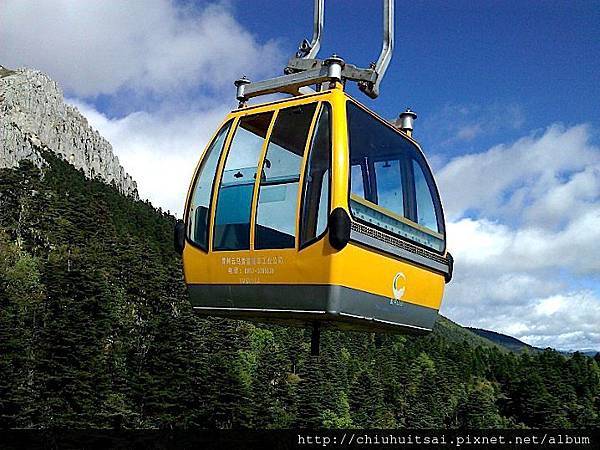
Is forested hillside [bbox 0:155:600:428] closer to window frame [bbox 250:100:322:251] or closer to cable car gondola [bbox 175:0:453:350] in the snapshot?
cable car gondola [bbox 175:0:453:350]

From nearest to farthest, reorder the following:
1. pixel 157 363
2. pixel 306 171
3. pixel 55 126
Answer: pixel 306 171 → pixel 157 363 → pixel 55 126

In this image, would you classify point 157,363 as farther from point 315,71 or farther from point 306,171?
point 306,171

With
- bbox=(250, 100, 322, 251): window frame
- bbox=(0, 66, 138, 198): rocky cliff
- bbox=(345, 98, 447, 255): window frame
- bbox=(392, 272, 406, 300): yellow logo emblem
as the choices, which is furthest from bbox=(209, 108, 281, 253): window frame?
bbox=(0, 66, 138, 198): rocky cliff

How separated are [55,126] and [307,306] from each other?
18391cm

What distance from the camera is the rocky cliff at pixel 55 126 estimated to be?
165 m

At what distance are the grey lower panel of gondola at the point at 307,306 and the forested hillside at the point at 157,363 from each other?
173 ft

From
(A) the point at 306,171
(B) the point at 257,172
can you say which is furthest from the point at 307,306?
(B) the point at 257,172

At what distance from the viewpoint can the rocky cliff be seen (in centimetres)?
16512

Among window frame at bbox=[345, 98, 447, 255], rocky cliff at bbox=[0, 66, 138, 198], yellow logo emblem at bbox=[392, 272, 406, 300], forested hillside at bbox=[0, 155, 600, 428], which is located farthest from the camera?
rocky cliff at bbox=[0, 66, 138, 198]

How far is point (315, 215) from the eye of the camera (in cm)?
496

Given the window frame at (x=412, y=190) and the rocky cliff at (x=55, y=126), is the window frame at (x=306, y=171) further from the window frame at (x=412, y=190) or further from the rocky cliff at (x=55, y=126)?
the rocky cliff at (x=55, y=126)

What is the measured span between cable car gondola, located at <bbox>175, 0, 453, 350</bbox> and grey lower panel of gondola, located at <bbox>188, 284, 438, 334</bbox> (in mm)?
11

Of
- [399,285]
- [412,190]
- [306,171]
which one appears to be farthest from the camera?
[412,190]

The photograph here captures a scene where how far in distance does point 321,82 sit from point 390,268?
159 cm
